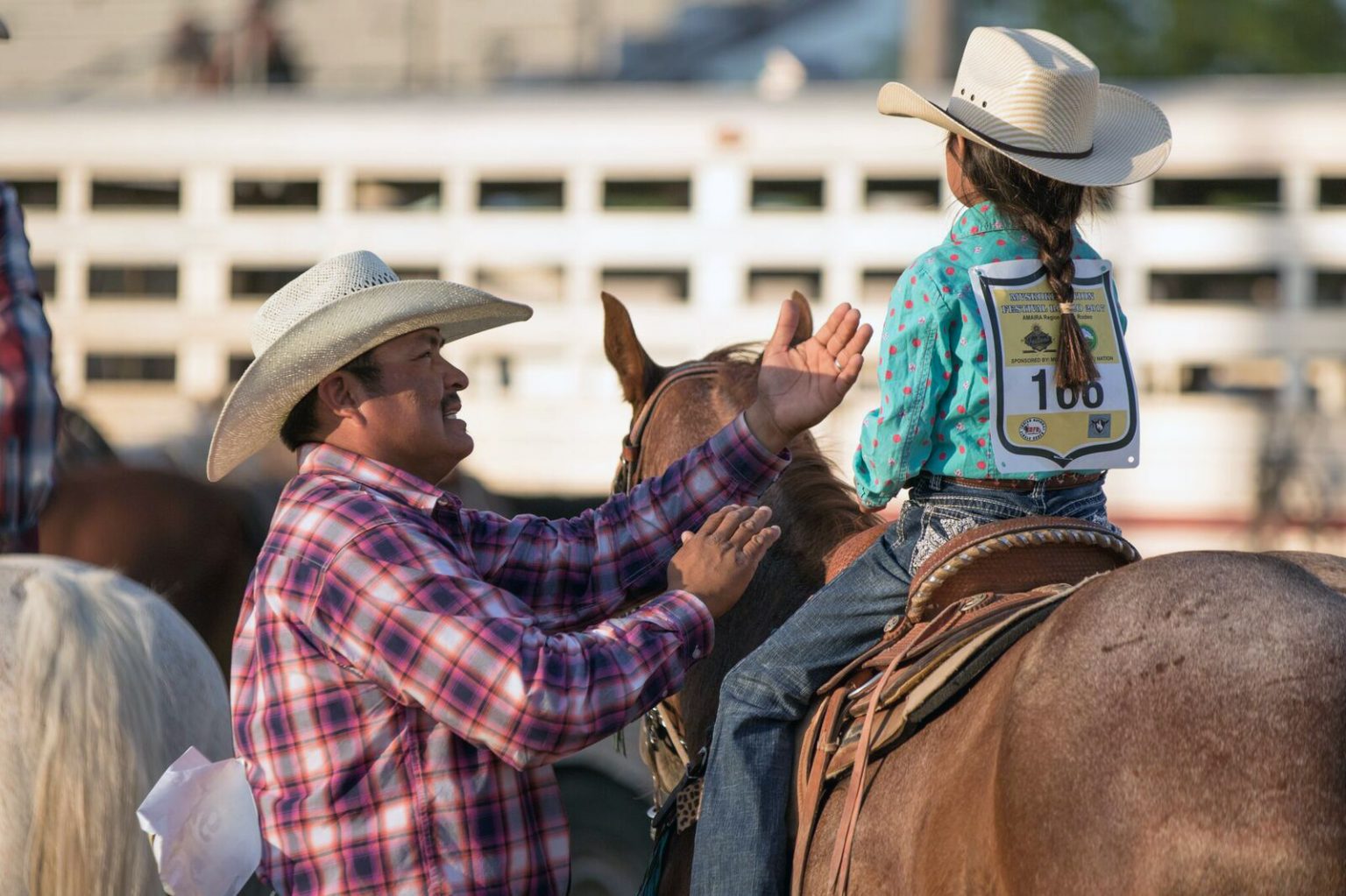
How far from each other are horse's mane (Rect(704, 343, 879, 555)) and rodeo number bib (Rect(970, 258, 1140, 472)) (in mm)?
641

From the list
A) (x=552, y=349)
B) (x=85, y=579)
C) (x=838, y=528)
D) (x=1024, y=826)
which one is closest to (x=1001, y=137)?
(x=838, y=528)

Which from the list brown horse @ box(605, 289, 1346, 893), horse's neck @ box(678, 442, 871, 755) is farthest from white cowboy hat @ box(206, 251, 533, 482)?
brown horse @ box(605, 289, 1346, 893)

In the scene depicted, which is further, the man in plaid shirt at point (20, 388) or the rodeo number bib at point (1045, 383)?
the man in plaid shirt at point (20, 388)

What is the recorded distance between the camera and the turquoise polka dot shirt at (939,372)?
97.6 inches

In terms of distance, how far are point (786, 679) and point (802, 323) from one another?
818 mm

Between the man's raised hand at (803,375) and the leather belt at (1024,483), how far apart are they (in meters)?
0.36

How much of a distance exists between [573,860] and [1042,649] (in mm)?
3465

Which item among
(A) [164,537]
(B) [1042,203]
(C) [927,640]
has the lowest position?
(A) [164,537]

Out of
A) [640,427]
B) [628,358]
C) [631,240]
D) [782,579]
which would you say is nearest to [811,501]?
[782,579]

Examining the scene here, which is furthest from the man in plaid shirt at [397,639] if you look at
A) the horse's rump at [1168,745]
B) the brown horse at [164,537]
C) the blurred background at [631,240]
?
the blurred background at [631,240]

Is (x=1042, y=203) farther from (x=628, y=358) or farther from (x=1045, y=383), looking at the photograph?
(x=628, y=358)

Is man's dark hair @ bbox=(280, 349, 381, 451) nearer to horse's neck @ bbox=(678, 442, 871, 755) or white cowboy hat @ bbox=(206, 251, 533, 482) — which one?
white cowboy hat @ bbox=(206, 251, 533, 482)

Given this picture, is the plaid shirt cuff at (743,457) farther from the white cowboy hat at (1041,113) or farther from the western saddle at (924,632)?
the white cowboy hat at (1041,113)

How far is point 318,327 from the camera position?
8.06ft
